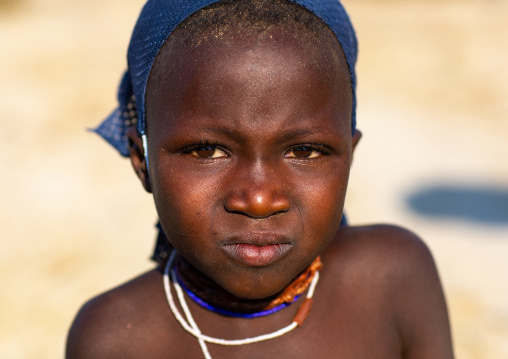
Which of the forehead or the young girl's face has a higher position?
the forehead

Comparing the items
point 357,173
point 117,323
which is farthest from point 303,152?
point 357,173

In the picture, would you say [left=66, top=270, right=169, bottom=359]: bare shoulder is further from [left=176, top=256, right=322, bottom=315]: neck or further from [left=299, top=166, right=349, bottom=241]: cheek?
[left=299, top=166, right=349, bottom=241]: cheek

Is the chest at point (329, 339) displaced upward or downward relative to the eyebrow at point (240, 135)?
downward

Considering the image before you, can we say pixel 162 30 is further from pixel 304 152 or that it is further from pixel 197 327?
pixel 197 327

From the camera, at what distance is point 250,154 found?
1.41m

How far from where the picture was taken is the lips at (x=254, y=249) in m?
1.43

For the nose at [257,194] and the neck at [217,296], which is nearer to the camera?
the nose at [257,194]

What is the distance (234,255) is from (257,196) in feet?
0.54

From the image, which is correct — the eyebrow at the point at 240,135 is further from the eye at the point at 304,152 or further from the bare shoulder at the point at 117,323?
the bare shoulder at the point at 117,323

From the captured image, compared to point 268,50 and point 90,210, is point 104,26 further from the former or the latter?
point 268,50

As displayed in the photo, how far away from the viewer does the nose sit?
1385 millimetres

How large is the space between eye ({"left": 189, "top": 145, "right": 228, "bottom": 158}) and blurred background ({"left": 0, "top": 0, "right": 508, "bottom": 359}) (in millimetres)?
2377

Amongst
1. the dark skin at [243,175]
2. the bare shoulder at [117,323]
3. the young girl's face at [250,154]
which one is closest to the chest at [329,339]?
the dark skin at [243,175]

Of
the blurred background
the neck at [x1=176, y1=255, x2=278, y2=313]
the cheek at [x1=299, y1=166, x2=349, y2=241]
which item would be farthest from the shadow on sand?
the cheek at [x1=299, y1=166, x2=349, y2=241]
